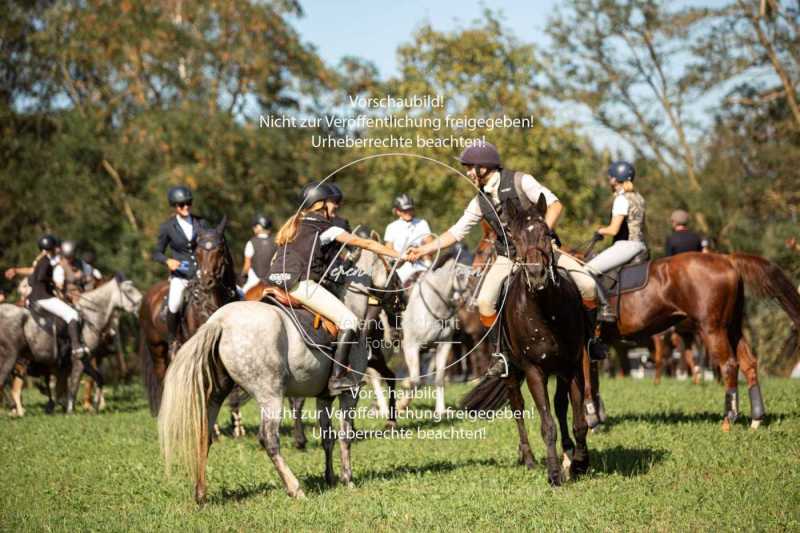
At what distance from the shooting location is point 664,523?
22.4ft

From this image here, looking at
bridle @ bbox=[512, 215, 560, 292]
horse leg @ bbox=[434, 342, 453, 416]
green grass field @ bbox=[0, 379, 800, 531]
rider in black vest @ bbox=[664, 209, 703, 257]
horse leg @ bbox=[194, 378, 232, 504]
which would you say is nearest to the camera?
green grass field @ bbox=[0, 379, 800, 531]

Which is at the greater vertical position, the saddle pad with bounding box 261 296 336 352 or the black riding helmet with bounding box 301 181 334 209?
the black riding helmet with bounding box 301 181 334 209

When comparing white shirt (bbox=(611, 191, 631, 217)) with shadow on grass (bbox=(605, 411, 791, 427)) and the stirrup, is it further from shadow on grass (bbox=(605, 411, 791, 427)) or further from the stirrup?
the stirrup

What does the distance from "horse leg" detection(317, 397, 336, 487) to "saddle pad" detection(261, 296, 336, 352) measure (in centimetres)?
68

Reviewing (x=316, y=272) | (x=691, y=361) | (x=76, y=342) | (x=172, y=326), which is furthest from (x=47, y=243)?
(x=691, y=361)

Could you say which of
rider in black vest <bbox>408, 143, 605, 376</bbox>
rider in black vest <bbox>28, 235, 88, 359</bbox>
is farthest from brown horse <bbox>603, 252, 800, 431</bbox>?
rider in black vest <bbox>28, 235, 88, 359</bbox>

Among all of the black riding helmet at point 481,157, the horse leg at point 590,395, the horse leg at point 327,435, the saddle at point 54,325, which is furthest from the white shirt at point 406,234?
the saddle at point 54,325

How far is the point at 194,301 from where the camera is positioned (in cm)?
1236

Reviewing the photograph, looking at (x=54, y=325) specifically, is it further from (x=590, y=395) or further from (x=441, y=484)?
(x=441, y=484)

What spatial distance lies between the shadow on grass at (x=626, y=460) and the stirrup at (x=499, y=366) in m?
1.30

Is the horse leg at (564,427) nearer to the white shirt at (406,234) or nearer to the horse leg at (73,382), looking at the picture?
the white shirt at (406,234)

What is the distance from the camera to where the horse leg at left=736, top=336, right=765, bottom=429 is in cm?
1145

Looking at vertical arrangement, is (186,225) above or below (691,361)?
above

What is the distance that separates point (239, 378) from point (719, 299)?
665 centimetres
